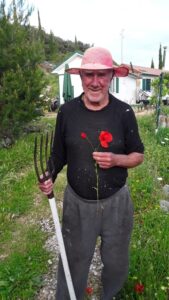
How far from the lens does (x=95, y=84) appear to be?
2.27m

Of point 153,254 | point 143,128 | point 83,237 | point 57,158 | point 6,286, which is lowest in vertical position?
point 143,128

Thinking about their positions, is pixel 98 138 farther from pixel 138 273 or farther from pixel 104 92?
pixel 138 273

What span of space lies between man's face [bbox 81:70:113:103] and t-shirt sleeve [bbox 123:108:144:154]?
0.68 ft

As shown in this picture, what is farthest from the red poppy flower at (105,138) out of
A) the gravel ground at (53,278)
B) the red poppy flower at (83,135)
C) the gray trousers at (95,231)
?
the gravel ground at (53,278)

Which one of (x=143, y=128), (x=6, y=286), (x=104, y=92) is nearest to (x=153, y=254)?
(x=6, y=286)

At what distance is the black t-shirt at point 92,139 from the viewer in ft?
7.67

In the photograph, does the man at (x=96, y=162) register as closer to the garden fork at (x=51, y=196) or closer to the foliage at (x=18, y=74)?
the garden fork at (x=51, y=196)

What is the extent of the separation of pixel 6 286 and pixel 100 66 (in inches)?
88.6

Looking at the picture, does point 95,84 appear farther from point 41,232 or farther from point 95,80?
point 41,232

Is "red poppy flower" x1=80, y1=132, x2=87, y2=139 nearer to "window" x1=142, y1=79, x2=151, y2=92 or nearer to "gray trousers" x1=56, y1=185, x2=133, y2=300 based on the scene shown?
"gray trousers" x1=56, y1=185, x2=133, y2=300

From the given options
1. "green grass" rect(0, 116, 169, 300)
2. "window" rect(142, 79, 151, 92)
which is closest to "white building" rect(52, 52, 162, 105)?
"window" rect(142, 79, 151, 92)

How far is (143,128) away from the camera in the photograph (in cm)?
1137

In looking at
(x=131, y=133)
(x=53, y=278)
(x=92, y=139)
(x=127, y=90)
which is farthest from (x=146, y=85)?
(x=92, y=139)

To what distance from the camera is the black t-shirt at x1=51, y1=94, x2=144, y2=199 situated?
7.67 feet
